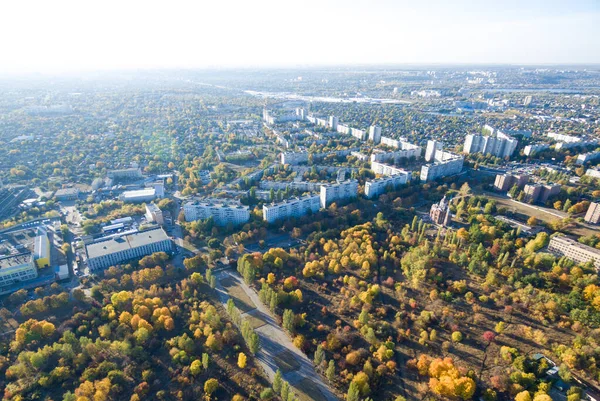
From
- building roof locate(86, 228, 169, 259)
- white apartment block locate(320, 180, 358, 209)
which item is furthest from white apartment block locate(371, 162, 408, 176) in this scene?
building roof locate(86, 228, 169, 259)

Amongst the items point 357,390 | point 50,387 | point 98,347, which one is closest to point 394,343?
point 357,390

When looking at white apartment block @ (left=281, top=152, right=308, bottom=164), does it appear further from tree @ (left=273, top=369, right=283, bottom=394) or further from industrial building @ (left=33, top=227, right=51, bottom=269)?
tree @ (left=273, top=369, right=283, bottom=394)

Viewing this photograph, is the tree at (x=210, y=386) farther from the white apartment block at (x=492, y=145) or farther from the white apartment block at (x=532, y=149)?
the white apartment block at (x=532, y=149)

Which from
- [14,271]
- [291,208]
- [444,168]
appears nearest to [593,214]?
[444,168]

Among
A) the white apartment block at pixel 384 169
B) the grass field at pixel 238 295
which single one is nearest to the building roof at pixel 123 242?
the grass field at pixel 238 295

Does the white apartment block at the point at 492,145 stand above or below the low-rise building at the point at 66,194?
above
